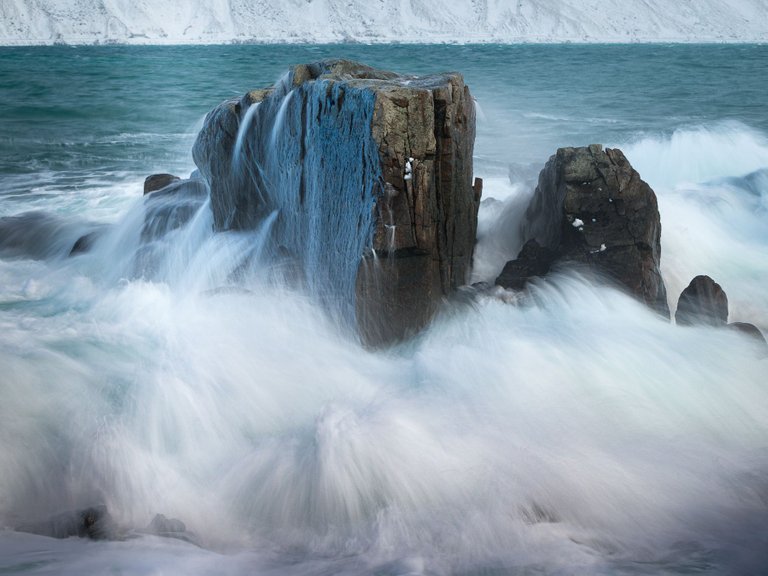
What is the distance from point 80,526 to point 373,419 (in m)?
1.22

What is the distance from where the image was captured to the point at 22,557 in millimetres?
2154

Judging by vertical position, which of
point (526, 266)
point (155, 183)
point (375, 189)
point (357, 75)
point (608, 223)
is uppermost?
point (357, 75)

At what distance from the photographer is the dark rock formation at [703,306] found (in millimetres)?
4039

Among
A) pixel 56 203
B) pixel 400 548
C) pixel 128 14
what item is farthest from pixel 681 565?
pixel 128 14

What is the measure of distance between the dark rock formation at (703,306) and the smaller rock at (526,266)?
832mm

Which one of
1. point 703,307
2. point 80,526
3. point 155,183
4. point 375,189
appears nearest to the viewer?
point 80,526

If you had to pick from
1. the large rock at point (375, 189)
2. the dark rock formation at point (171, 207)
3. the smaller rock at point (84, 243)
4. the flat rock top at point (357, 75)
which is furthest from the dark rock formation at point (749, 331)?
the smaller rock at point (84, 243)

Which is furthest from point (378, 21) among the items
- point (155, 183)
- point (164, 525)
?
point (164, 525)

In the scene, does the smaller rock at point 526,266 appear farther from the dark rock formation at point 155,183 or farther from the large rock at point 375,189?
the dark rock formation at point 155,183

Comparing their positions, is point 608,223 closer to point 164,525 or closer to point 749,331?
point 749,331

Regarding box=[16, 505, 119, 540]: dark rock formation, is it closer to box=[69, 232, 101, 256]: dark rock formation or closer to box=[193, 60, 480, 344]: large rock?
box=[193, 60, 480, 344]: large rock

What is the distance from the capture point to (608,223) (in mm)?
4109

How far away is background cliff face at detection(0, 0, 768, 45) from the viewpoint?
147 ft

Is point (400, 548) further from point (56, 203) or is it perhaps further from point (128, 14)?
point (128, 14)
